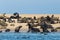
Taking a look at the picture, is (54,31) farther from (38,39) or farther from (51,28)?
(38,39)

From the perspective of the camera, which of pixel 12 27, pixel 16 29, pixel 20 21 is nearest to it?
pixel 16 29

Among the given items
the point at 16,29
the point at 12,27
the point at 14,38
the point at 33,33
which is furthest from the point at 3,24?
the point at 14,38

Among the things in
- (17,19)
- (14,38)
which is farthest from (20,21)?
(14,38)

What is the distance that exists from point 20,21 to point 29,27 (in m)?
8.47

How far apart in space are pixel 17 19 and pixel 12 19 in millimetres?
669

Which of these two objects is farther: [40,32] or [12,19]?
[12,19]

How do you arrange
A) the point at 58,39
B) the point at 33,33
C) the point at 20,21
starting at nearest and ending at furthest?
the point at 58,39 → the point at 33,33 → the point at 20,21

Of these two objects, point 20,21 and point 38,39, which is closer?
point 38,39

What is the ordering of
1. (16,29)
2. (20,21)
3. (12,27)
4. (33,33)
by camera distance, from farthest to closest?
(20,21) < (12,27) < (16,29) < (33,33)

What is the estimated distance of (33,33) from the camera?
38406mm

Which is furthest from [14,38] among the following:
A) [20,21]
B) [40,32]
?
[20,21]

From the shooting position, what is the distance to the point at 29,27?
42.1 metres

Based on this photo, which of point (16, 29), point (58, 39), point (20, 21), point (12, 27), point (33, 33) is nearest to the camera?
point (58, 39)

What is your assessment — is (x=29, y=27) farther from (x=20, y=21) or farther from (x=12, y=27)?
(x=20, y=21)
